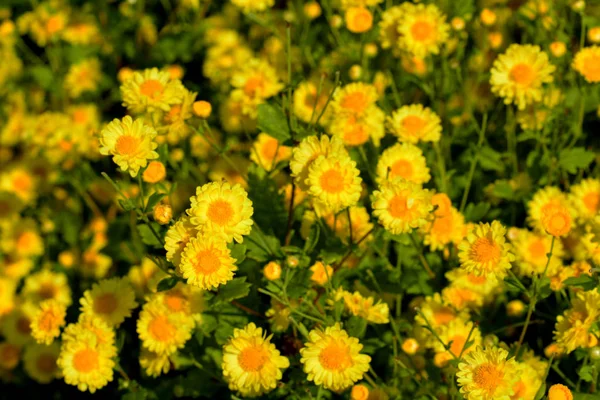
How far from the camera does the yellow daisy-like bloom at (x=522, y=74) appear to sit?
248 cm

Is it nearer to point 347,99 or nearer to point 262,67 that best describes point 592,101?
point 347,99

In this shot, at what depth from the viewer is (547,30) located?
9.59ft

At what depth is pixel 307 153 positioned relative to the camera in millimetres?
2035

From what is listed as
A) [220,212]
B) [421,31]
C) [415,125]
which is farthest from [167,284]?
[421,31]

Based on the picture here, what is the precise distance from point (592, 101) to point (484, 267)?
119 cm

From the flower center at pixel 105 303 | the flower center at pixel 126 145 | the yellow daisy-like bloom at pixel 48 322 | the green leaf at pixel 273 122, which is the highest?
the flower center at pixel 126 145

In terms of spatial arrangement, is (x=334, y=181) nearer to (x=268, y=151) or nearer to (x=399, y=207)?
(x=399, y=207)

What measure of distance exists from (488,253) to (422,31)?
1.08 metres

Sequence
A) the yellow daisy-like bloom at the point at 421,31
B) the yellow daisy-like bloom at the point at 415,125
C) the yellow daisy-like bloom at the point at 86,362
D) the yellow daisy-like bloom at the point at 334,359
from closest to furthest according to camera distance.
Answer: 1. the yellow daisy-like bloom at the point at 334,359
2. the yellow daisy-like bloom at the point at 86,362
3. the yellow daisy-like bloom at the point at 415,125
4. the yellow daisy-like bloom at the point at 421,31

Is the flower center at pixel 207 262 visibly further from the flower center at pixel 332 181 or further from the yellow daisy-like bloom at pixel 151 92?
the yellow daisy-like bloom at pixel 151 92

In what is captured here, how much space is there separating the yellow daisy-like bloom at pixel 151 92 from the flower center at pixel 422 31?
36.5 inches

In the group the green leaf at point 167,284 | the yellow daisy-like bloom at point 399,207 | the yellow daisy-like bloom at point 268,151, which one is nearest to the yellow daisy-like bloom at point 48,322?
the green leaf at point 167,284

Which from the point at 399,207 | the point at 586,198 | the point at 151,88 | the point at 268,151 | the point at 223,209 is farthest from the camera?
the point at 268,151

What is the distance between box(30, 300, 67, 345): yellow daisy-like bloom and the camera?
7.66ft
